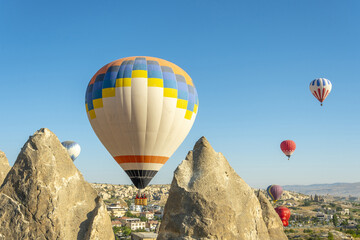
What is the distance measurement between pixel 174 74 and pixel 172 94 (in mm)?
1888

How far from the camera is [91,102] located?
3347 centimetres

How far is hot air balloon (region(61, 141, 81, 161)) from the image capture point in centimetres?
7389

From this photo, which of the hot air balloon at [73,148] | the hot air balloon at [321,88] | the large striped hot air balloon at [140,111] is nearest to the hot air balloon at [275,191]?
the hot air balloon at [321,88]

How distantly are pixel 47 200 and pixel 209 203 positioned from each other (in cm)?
469

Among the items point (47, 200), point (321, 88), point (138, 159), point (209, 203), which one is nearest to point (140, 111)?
point (138, 159)

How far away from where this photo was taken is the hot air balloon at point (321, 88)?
59.0 m

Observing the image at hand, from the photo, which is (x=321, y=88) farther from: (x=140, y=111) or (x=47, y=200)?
(x=47, y=200)

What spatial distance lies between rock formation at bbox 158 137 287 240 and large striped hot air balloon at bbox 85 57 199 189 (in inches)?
759

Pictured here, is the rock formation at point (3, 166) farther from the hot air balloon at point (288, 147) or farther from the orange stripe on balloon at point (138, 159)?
the hot air balloon at point (288, 147)

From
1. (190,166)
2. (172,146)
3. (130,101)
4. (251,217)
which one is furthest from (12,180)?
(172,146)

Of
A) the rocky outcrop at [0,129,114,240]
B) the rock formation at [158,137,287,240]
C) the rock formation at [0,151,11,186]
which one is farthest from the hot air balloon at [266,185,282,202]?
the rocky outcrop at [0,129,114,240]

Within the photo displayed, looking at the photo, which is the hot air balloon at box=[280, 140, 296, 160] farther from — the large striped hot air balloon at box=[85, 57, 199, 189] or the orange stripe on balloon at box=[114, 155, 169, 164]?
the orange stripe on balloon at box=[114, 155, 169, 164]

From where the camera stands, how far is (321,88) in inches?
2323

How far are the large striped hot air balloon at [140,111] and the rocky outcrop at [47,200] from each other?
63.0 feet
